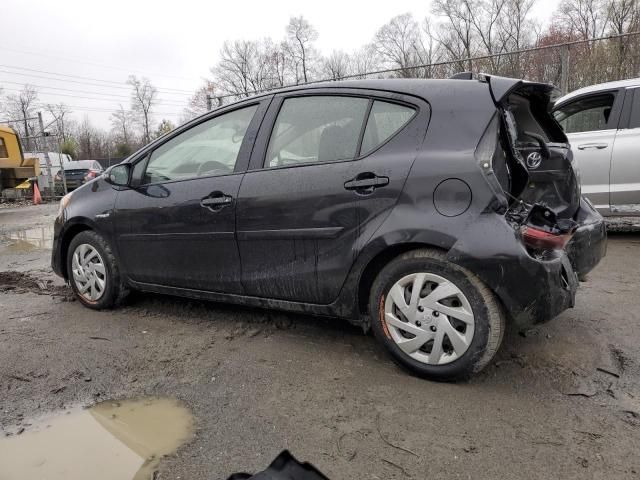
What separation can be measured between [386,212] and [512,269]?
0.72 meters

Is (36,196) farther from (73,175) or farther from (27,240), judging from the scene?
(27,240)

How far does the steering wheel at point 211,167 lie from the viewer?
3444 millimetres

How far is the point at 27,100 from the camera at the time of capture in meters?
61.0

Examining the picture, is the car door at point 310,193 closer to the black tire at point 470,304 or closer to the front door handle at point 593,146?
the black tire at point 470,304

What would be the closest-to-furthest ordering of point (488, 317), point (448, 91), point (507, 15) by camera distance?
point (488, 317)
point (448, 91)
point (507, 15)

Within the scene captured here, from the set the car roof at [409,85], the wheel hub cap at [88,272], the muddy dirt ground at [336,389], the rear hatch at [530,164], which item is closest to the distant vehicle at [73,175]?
the wheel hub cap at [88,272]

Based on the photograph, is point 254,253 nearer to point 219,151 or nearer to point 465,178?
point 219,151

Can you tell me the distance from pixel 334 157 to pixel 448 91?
746 millimetres

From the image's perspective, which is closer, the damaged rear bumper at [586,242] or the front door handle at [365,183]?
the front door handle at [365,183]

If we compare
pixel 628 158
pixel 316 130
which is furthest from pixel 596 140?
pixel 316 130

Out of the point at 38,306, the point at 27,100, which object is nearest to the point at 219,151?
the point at 38,306

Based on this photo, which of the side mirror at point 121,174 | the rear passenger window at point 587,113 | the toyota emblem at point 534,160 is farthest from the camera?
the rear passenger window at point 587,113

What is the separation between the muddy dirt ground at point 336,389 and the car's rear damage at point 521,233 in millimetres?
484

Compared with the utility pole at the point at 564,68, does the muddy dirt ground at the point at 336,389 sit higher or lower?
lower
